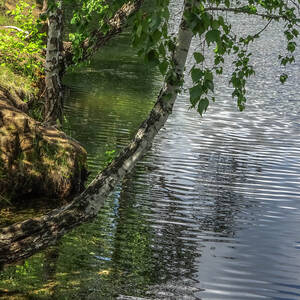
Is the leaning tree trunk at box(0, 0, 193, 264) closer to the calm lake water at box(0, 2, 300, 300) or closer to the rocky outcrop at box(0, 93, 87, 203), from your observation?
the calm lake water at box(0, 2, 300, 300)

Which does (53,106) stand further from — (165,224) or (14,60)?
(14,60)

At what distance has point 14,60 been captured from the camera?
839 inches

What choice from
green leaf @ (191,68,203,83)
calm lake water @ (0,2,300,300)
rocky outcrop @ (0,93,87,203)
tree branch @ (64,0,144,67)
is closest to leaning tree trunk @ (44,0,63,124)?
tree branch @ (64,0,144,67)

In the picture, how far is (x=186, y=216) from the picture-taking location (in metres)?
13.8

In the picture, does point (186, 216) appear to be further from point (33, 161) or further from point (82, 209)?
point (82, 209)

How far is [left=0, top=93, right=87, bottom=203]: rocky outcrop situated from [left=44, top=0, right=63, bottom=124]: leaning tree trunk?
3.73 ft

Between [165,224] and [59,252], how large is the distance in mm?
2875

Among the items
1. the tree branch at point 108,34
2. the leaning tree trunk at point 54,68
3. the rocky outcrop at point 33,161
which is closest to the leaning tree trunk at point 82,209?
the rocky outcrop at point 33,161

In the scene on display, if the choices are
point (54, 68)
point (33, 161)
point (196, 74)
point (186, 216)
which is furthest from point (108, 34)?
point (196, 74)

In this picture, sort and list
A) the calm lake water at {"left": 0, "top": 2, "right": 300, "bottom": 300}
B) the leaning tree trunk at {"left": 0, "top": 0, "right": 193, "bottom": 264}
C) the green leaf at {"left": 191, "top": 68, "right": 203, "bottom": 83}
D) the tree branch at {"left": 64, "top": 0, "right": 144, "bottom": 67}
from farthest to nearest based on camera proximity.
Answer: the tree branch at {"left": 64, "top": 0, "right": 144, "bottom": 67} → the calm lake water at {"left": 0, "top": 2, "right": 300, "bottom": 300} → the leaning tree trunk at {"left": 0, "top": 0, "right": 193, "bottom": 264} → the green leaf at {"left": 191, "top": 68, "right": 203, "bottom": 83}

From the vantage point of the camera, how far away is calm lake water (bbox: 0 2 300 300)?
10.2 meters

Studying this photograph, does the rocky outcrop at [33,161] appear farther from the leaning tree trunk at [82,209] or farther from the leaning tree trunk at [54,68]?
the leaning tree trunk at [82,209]

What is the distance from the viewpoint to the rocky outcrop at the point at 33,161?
42.9 ft

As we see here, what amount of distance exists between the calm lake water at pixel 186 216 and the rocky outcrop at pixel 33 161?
1.11m
